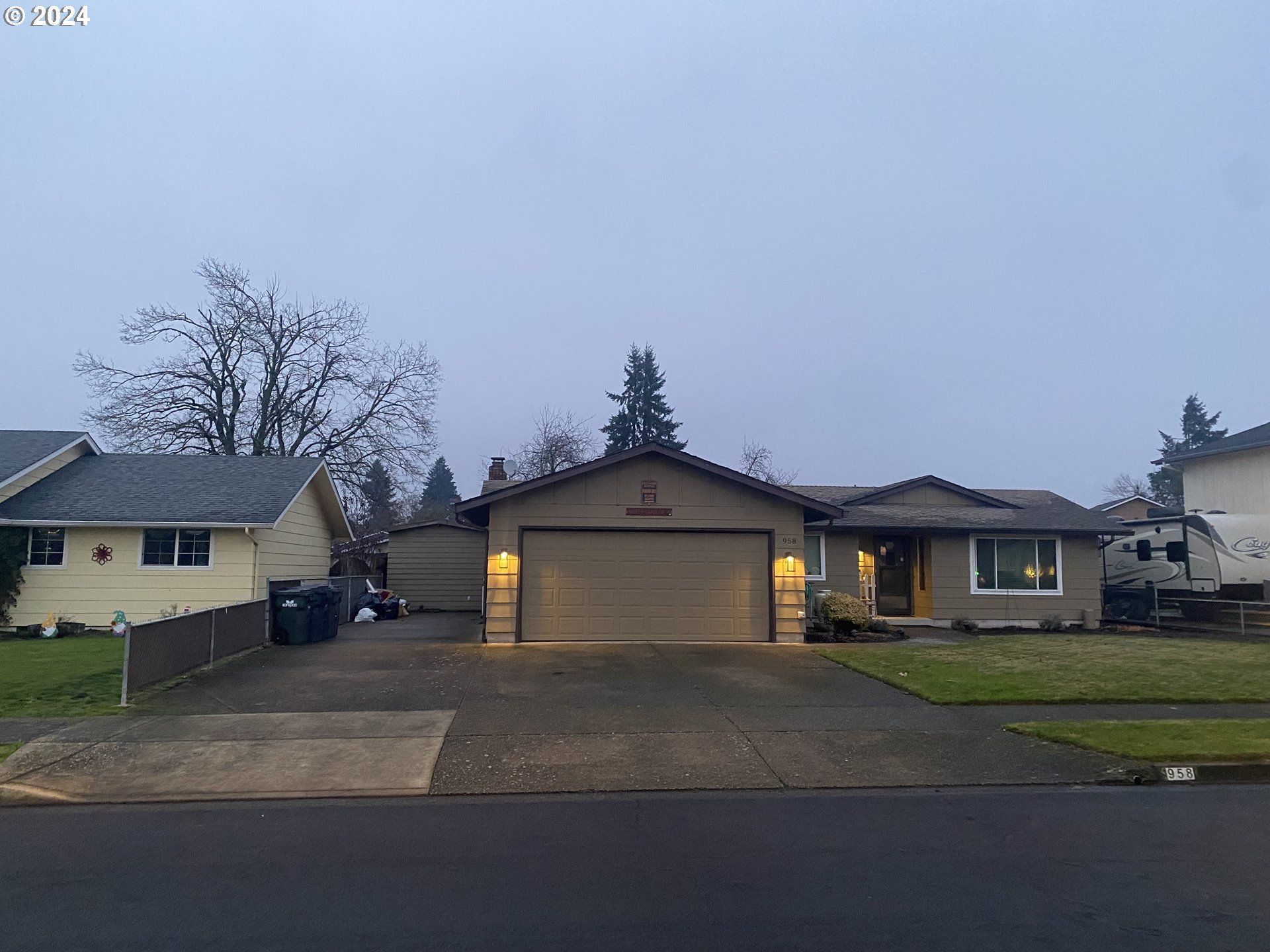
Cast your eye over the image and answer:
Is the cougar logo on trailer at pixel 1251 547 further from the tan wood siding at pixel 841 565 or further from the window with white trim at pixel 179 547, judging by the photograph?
the window with white trim at pixel 179 547

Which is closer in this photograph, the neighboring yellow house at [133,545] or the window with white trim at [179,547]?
the neighboring yellow house at [133,545]

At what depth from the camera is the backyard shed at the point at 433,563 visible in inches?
1070

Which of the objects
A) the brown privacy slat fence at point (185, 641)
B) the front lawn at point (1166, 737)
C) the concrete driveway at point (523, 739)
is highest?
the brown privacy slat fence at point (185, 641)

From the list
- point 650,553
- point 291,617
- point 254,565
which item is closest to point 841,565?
point 650,553

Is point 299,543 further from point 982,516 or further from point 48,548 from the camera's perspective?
point 982,516

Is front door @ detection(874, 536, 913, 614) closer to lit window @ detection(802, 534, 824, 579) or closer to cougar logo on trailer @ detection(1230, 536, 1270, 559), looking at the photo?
lit window @ detection(802, 534, 824, 579)

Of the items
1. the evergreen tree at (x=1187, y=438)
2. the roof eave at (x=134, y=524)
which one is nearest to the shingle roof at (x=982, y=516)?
the roof eave at (x=134, y=524)

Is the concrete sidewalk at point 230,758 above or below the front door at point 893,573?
below

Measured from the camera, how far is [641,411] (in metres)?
50.7

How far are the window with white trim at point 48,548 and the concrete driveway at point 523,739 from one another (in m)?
8.58

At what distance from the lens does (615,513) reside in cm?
1620

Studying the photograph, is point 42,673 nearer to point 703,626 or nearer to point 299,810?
point 299,810

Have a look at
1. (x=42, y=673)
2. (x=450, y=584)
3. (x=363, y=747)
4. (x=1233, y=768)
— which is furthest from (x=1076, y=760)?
(x=450, y=584)

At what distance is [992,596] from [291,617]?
15.8m
